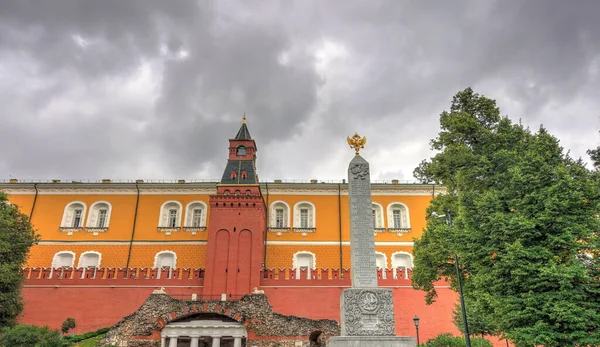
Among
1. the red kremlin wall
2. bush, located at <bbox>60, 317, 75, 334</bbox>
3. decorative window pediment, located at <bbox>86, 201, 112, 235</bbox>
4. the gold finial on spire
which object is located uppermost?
decorative window pediment, located at <bbox>86, 201, 112, 235</bbox>

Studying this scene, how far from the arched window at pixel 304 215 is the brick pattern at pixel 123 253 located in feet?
24.9

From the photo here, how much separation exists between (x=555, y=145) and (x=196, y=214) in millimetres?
27149

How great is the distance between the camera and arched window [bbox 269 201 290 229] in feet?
117

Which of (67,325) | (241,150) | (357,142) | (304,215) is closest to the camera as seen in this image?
(357,142)

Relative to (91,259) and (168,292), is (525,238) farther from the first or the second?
(91,259)

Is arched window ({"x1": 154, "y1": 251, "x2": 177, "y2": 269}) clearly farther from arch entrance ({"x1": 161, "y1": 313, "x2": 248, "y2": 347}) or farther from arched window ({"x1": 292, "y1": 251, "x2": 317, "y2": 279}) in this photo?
arch entrance ({"x1": 161, "y1": 313, "x2": 248, "y2": 347})

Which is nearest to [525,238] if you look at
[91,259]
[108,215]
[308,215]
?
[308,215]

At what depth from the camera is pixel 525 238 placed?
46.8 feet

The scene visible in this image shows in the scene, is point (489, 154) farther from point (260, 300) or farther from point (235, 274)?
point (235, 274)

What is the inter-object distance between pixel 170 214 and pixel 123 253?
4.61 metres

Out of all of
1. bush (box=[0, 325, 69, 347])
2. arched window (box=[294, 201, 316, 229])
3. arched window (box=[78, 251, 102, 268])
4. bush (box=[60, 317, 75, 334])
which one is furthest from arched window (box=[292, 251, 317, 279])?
bush (box=[0, 325, 69, 347])

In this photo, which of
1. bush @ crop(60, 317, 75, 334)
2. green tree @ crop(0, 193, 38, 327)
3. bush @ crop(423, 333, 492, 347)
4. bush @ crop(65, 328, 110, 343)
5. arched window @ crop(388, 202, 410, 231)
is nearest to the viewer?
bush @ crop(423, 333, 492, 347)

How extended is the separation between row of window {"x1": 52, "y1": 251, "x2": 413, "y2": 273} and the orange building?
0.08 meters

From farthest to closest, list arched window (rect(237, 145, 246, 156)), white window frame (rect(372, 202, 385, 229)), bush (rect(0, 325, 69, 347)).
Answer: white window frame (rect(372, 202, 385, 229))
arched window (rect(237, 145, 246, 156))
bush (rect(0, 325, 69, 347))
